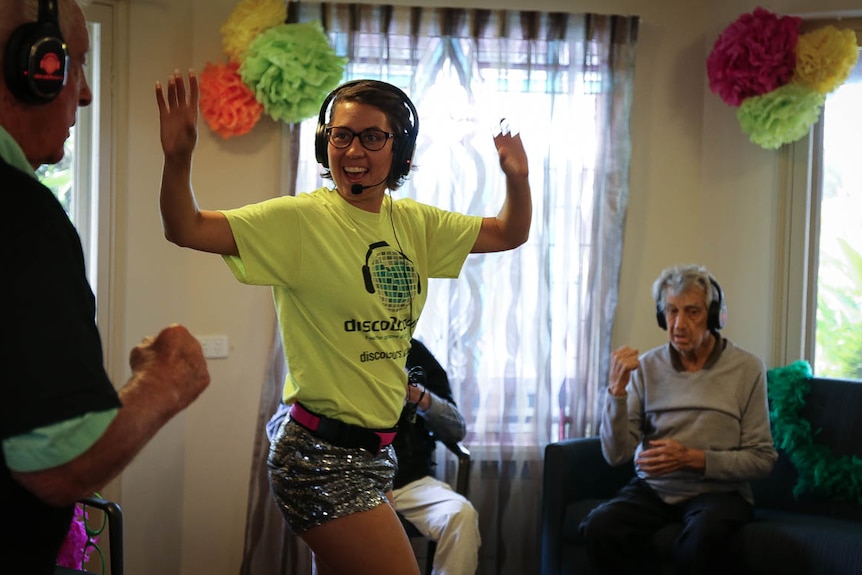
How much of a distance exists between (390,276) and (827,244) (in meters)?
2.46

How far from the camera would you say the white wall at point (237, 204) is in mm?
3324

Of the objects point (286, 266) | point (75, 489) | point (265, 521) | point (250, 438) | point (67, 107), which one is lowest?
point (265, 521)

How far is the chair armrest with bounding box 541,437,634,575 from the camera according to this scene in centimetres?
323

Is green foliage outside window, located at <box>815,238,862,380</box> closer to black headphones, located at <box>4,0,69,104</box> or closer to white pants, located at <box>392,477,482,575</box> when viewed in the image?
white pants, located at <box>392,477,482,575</box>

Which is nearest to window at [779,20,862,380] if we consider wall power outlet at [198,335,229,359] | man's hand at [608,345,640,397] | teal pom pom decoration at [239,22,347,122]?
man's hand at [608,345,640,397]

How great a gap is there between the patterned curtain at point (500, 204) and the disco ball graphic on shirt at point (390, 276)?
166 centimetres

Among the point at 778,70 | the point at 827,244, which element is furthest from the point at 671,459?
the point at 778,70

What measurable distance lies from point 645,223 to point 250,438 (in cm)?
178

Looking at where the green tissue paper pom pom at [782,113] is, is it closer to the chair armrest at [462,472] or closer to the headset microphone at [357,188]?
the chair armrest at [462,472]

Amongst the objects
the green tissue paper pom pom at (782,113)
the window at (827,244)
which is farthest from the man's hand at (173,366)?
the window at (827,244)

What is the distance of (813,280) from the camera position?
367 centimetres

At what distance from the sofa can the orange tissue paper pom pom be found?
5.19 feet

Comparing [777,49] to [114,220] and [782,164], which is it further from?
[114,220]

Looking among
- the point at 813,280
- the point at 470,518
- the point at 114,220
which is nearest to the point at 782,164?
the point at 813,280
